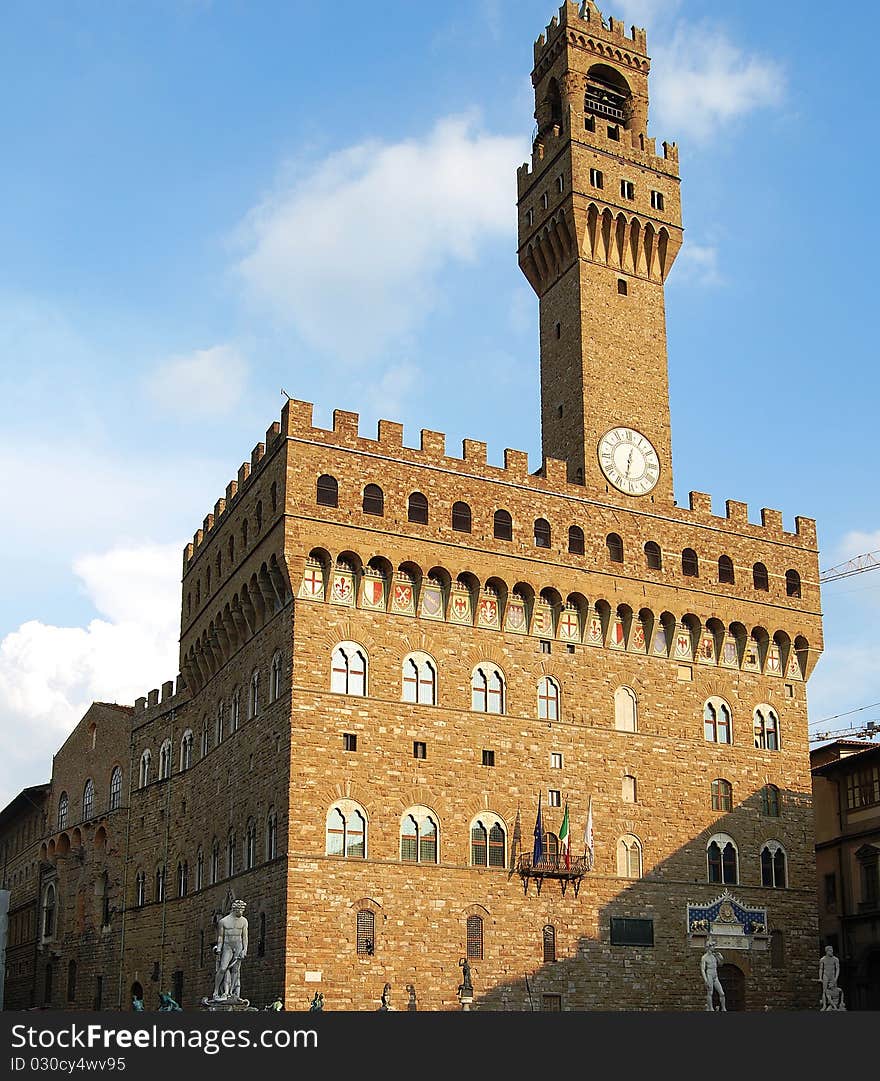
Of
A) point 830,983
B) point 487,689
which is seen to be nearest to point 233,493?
point 487,689

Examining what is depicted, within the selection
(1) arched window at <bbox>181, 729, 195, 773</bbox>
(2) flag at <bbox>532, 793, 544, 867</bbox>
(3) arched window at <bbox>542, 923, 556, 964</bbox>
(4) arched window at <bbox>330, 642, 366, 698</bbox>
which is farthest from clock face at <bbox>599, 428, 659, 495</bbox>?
(1) arched window at <bbox>181, 729, 195, 773</bbox>

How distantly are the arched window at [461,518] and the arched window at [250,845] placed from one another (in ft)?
38.6

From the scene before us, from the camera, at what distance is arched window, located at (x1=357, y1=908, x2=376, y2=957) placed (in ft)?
132

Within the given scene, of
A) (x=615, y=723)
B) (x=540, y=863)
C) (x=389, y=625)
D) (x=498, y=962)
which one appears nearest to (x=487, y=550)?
(x=389, y=625)

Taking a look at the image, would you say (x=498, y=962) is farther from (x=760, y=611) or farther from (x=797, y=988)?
(x=760, y=611)

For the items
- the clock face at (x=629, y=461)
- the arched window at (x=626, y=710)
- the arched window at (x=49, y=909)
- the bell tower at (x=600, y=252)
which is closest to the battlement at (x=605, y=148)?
the bell tower at (x=600, y=252)

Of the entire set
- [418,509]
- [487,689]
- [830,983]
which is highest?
[418,509]

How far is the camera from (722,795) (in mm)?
47812

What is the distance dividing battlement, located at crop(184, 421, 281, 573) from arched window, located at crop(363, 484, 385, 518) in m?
3.42

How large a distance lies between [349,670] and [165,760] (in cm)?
1735

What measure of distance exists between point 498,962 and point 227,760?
1249 centimetres

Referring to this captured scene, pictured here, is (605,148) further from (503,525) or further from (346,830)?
(346,830)

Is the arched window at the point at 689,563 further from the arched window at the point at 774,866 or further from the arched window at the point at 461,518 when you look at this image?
the arched window at the point at 774,866

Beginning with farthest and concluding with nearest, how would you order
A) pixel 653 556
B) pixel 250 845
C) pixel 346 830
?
pixel 653 556 → pixel 250 845 → pixel 346 830
